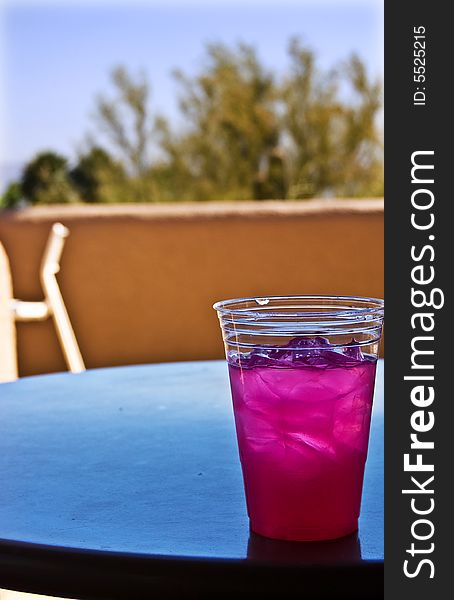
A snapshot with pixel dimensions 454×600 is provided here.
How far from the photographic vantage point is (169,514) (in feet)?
2.14

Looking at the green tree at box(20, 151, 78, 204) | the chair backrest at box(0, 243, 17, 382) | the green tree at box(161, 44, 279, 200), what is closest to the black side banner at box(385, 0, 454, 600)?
the chair backrest at box(0, 243, 17, 382)

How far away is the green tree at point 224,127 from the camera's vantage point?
15.9m

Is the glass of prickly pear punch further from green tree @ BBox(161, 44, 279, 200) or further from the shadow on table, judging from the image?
green tree @ BBox(161, 44, 279, 200)

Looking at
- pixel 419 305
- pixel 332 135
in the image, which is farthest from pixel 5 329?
pixel 332 135

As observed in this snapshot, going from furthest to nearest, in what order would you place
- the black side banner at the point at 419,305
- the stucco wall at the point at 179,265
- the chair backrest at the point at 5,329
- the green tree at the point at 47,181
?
the green tree at the point at 47,181 < the stucco wall at the point at 179,265 < the chair backrest at the point at 5,329 < the black side banner at the point at 419,305

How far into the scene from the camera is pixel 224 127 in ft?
53.5

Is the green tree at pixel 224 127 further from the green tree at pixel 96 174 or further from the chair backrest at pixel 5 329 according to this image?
the chair backrest at pixel 5 329

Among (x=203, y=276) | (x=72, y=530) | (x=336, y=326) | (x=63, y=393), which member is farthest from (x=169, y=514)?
(x=203, y=276)

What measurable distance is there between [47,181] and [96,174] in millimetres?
1011

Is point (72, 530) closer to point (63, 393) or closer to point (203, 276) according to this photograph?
point (63, 393)

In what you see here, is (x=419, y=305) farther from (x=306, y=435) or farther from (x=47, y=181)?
(x=47, y=181)

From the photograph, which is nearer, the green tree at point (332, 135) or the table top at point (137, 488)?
the table top at point (137, 488)

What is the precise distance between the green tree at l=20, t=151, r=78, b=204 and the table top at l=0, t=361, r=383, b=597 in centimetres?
1516

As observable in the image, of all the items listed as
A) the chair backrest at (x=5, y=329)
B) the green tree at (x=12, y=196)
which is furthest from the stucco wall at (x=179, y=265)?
the green tree at (x=12, y=196)
